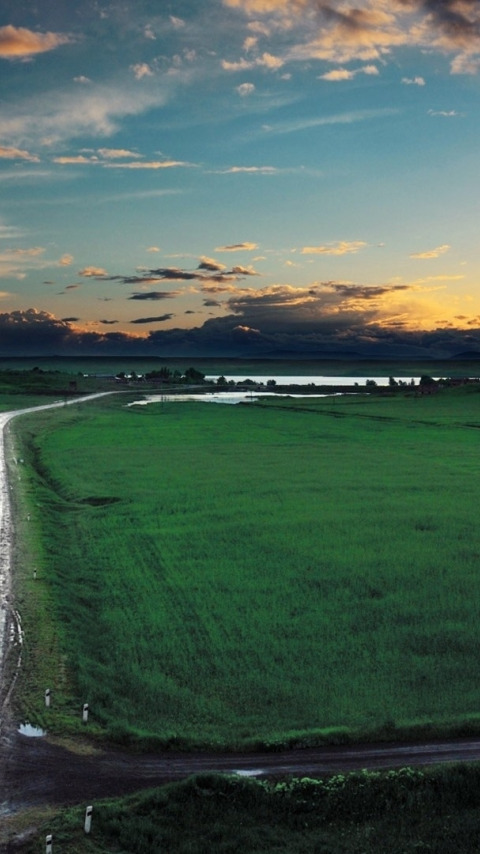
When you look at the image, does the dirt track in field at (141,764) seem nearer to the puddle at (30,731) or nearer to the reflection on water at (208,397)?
the puddle at (30,731)

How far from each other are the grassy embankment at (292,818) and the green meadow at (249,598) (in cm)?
208

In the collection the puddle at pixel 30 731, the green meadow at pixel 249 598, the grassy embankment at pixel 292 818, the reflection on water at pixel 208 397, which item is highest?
the reflection on water at pixel 208 397

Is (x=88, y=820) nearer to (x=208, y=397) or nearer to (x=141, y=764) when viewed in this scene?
(x=141, y=764)

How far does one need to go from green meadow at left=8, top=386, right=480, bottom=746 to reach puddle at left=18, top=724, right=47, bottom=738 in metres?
0.36

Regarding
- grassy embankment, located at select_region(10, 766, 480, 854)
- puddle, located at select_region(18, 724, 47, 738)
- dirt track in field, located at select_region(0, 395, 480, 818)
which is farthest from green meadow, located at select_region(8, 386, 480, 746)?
grassy embankment, located at select_region(10, 766, 480, 854)

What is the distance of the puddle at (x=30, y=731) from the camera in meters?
17.4

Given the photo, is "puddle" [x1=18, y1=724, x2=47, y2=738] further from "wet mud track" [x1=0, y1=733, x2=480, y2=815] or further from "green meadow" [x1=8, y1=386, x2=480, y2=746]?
"green meadow" [x1=8, y1=386, x2=480, y2=746]

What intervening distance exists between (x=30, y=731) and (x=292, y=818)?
6.52 meters

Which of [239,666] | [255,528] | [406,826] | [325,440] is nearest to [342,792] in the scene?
[406,826]

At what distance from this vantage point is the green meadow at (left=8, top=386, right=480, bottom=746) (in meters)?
18.9

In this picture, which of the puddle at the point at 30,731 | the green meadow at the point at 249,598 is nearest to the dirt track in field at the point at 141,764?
the puddle at the point at 30,731

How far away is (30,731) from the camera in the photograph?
17.5 metres

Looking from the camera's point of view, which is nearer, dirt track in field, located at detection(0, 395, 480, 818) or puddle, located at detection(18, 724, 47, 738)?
dirt track in field, located at detection(0, 395, 480, 818)

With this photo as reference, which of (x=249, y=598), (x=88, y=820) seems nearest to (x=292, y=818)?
(x=88, y=820)
